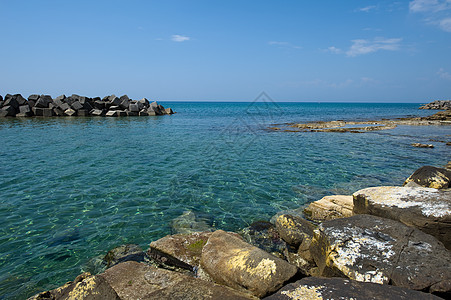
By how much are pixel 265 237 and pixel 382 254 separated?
3.49 metres

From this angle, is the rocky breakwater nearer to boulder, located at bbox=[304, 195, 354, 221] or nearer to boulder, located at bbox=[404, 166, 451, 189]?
boulder, located at bbox=[304, 195, 354, 221]

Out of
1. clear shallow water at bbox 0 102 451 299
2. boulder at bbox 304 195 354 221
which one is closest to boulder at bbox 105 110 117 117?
clear shallow water at bbox 0 102 451 299

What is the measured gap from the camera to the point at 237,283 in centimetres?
450

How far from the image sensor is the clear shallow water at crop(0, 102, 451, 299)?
6906 millimetres

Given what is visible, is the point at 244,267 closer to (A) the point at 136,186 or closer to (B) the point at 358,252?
(B) the point at 358,252

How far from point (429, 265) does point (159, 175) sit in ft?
36.2

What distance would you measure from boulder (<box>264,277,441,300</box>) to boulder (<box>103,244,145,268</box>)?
4215 millimetres

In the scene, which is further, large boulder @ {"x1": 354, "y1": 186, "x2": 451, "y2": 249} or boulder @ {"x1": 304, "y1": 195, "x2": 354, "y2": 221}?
boulder @ {"x1": 304, "y1": 195, "x2": 354, "y2": 221}

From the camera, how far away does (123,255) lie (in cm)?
647

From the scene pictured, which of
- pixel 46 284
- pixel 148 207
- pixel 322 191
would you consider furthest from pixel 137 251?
pixel 322 191

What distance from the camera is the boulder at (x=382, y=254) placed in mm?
3941

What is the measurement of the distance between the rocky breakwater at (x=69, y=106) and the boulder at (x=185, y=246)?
44863 mm

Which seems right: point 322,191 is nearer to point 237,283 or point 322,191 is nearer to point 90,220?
point 237,283

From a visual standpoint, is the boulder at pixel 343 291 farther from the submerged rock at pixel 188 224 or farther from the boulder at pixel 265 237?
the submerged rock at pixel 188 224
